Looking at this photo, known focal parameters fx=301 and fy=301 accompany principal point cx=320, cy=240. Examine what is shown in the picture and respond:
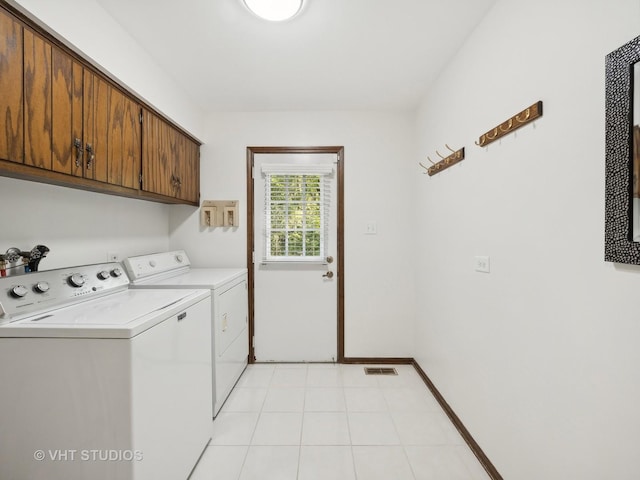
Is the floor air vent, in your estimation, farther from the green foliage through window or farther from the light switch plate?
the light switch plate

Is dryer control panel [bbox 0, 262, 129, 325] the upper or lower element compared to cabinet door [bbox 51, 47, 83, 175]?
lower

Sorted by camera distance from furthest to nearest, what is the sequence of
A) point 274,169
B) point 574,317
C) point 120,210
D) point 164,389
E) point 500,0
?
point 274,169 → point 120,210 → point 500,0 → point 164,389 → point 574,317

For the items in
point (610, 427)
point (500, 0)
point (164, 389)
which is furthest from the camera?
point (500, 0)

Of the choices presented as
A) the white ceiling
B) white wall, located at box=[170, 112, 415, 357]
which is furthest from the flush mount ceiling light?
white wall, located at box=[170, 112, 415, 357]

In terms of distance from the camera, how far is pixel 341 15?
1.66 m

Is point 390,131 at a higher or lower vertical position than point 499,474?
higher

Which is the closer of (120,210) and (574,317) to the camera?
(574,317)

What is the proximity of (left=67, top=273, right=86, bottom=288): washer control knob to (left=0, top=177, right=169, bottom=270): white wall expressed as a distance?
0.54 ft

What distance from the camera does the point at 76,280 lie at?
1640 mm

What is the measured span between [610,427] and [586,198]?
0.74 meters

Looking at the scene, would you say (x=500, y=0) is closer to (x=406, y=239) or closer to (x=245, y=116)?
(x=406, y=239)

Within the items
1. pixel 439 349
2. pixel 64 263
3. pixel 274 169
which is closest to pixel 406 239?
pixel 439 349

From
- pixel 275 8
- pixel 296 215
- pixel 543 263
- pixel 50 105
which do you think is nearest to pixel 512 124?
pixel 543 263

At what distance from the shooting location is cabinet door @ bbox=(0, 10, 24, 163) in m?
1.12
